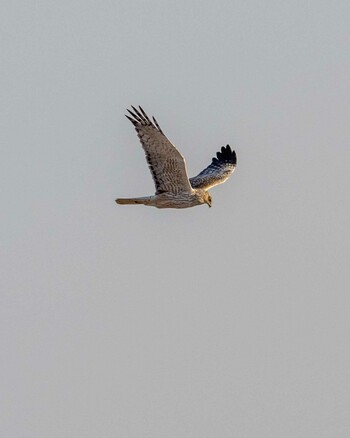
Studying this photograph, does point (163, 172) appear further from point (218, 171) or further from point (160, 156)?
point (218, 171)

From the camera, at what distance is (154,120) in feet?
96.5

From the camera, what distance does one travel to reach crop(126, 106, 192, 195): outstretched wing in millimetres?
29594

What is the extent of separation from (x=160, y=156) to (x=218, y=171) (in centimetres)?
708

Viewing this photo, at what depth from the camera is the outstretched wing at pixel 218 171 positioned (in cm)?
3544

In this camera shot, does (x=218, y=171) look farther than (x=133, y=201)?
Yes

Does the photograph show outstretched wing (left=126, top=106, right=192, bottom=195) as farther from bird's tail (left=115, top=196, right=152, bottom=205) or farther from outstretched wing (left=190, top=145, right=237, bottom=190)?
outstretched wing (left=190, top=145, right=237, bottom=190)

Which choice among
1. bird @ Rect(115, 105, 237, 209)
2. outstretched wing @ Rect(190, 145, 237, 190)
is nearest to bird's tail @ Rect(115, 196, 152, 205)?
bird @ Rect(115, 105, 237, 209)

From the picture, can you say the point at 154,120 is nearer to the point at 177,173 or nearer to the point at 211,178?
the point at 177,173

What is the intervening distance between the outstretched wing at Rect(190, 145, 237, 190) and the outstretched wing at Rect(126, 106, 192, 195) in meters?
3.82

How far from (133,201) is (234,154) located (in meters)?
7.28

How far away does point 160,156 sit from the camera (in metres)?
30.0

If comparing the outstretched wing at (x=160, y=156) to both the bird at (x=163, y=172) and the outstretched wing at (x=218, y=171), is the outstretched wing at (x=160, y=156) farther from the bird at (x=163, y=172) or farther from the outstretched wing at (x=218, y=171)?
the outstretched wing at (x=218, y=171)

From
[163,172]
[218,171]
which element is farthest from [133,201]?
[218,171]

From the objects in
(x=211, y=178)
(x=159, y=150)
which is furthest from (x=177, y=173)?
(x=211, y=178)
